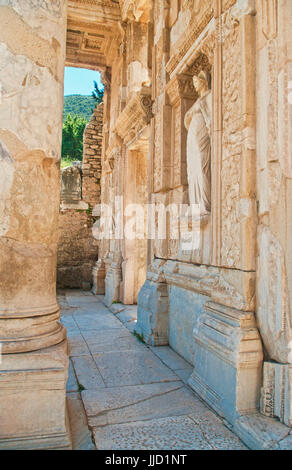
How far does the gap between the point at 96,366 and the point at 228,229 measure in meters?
2.07

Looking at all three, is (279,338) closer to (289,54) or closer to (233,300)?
(233,300)

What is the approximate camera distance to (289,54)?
2449 millimetres

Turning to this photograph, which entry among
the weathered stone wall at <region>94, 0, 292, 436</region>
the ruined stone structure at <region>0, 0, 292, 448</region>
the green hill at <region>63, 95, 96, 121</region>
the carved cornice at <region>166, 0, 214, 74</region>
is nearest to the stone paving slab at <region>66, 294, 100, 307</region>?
the weathered stone wall at <region>94, 0, 292, 436</region>

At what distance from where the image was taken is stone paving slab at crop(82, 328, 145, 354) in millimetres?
4277

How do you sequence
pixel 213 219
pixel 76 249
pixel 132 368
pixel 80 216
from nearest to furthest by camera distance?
pixel 213 219 < pixel 132 368 < pixel 76 249 < pixel 80 216

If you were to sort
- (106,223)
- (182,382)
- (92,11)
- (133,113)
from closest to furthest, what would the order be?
(182,382)
(133,113)
(92,11)
(106,223)

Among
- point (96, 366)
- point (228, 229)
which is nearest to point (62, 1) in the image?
point (228, 229)

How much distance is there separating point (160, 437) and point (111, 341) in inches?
92.8

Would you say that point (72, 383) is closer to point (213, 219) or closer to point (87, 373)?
point (87, 373)

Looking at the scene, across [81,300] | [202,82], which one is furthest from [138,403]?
[81,300]

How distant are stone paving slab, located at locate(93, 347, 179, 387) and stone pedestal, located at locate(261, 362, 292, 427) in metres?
1.12

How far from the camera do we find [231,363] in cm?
250

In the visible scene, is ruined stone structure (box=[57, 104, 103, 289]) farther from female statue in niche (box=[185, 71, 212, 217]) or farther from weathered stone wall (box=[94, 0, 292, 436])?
female statue in niche (box=[185, 71, 212, 217])

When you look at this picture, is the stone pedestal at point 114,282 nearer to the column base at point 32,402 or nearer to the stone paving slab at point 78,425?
the stone paving slab at point 78,425
